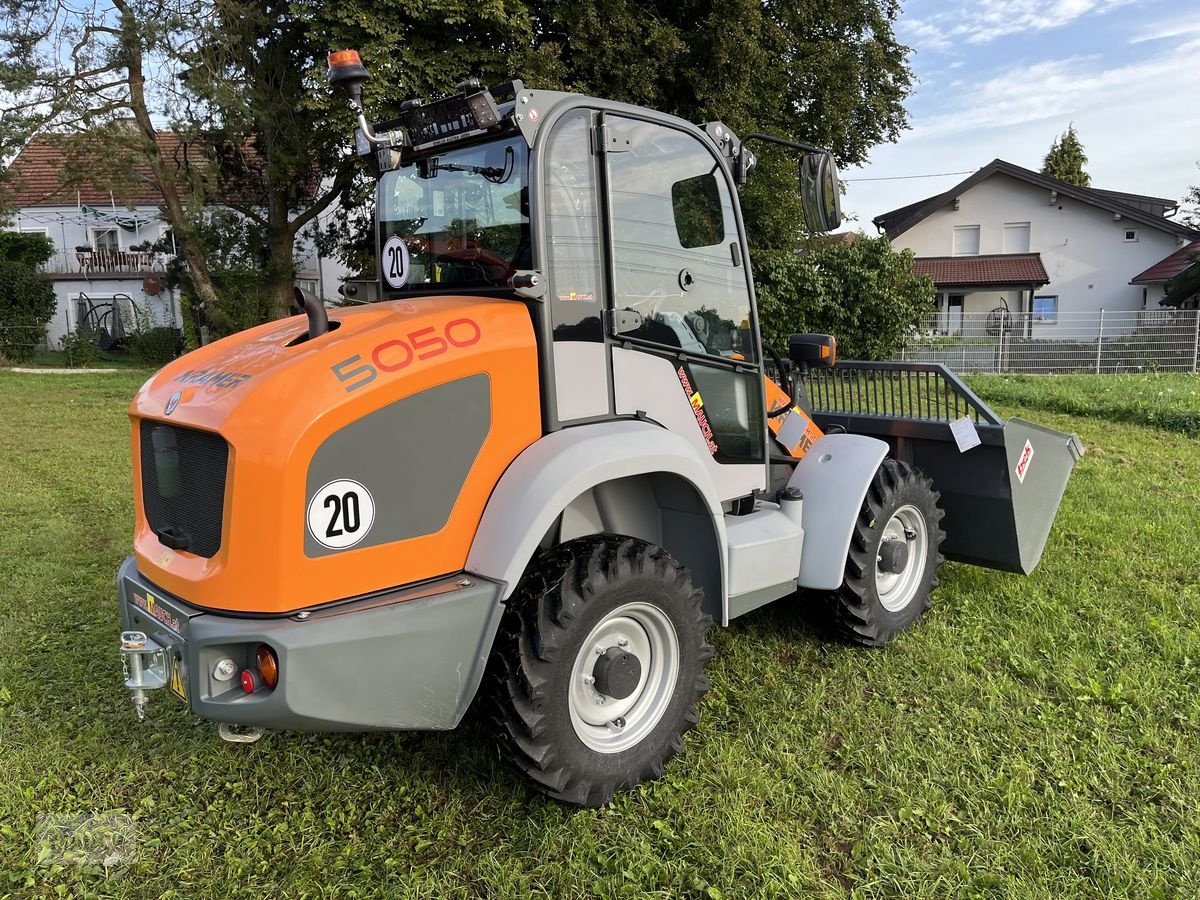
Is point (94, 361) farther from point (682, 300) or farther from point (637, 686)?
point (637, 686)

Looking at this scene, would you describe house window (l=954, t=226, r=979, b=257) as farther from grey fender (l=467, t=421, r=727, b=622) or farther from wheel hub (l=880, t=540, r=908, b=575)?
grey fender (l=467, t=421, r=727, b=622)

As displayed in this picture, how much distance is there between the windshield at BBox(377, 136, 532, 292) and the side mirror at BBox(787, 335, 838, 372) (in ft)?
5.48

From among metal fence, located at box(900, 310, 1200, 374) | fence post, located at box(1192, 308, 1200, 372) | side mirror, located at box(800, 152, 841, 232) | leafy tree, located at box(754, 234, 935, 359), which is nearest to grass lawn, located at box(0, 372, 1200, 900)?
side mirror, located at box(800, 152, 841, 232)

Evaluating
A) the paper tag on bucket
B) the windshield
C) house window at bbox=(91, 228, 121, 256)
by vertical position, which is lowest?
the paper tag on bucket

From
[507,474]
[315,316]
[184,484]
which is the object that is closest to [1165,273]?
[507,474]

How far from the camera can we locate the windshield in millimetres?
2863

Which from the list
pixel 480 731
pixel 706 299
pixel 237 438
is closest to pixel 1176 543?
pixel 706 299

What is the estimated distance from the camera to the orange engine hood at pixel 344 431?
2.24m

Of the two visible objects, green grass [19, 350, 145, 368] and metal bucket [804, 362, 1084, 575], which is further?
green grass [19, 350, 145, 368]

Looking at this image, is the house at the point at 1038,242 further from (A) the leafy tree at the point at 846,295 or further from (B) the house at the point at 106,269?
(B) the house at the point at 106,269

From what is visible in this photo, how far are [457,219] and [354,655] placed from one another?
1.63m

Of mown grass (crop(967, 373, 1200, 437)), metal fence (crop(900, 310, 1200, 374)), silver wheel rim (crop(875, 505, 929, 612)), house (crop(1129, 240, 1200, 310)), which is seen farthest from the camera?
house (crop(1129, 240, 1200, 310))

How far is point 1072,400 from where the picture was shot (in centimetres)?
1091

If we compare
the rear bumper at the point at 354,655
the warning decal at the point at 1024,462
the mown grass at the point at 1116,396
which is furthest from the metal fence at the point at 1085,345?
the rear bumper at the point at 354,655
